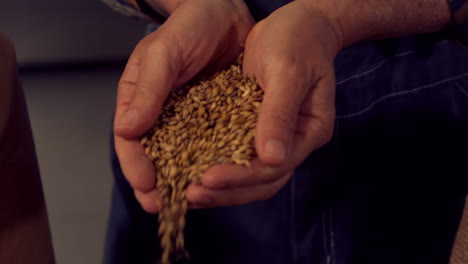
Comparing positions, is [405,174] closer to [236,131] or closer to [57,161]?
[236,131]

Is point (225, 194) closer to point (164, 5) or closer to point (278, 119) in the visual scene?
point (278, 119)

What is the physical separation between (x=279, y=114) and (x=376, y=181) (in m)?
0.31

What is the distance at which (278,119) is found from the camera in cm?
63

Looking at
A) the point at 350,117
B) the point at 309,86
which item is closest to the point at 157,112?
the point at 309,86

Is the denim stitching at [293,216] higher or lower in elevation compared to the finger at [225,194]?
lower

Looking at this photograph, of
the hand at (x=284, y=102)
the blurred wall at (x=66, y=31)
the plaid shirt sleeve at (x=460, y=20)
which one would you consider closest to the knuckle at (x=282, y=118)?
the hand at (x=284, y=102)

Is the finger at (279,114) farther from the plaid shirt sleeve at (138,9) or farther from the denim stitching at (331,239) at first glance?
the plaid shirt sleeve at (138,9)

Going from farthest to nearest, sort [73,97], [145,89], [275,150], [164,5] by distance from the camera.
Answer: [73,97], [164,5], [145,89], [275,150]

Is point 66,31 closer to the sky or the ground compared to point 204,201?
closer to the ground

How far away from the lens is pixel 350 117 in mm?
828

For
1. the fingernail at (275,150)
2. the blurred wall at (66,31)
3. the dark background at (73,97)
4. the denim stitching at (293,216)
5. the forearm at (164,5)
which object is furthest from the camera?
the blurred wall at (66,31)

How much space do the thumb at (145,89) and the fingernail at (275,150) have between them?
0.62 feet

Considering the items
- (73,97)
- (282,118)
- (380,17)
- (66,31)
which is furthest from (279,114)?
(73,97)

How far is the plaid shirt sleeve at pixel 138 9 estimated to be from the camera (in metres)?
1.01
